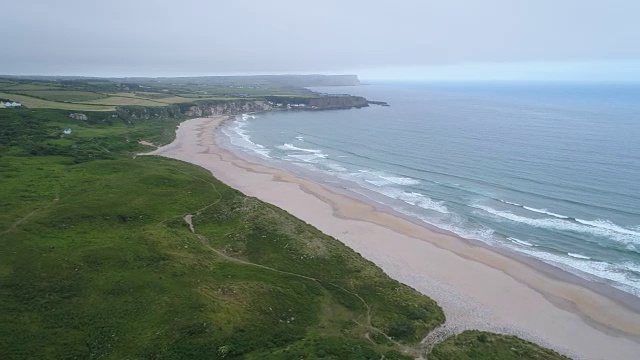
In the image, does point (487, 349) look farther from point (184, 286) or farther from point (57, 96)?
point (57, 96)

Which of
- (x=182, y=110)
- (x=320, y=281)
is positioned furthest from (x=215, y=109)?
(x=320, y=281)

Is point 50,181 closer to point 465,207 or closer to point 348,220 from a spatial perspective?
point 348,220

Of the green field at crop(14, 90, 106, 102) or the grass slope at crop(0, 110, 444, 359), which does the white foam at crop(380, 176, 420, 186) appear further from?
the green field at crop(14, 90, 106, 102)

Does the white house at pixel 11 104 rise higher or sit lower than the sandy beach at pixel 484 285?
higher

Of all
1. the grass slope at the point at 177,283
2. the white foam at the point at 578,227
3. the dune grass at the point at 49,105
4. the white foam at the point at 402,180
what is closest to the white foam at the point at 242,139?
the white foam at the point at 402,180

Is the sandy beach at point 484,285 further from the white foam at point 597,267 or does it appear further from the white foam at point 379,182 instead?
the white foam at point 379,182

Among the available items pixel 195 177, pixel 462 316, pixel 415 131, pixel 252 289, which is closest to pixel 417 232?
pixel 462 316
